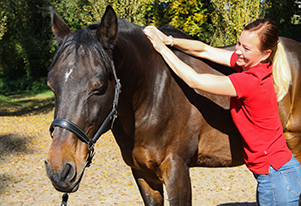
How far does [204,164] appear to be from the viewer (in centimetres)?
261

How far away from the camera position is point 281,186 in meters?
1.87

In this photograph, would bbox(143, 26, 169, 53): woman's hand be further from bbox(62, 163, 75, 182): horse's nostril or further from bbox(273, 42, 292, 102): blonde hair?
bbox(62, 163, 75, 182): horse's nostril

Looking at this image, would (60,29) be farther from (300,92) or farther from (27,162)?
(27,162)

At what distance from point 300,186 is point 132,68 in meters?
1.51

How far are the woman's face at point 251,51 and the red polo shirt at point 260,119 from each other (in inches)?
2.2

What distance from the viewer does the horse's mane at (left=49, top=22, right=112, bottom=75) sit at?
5.72ft

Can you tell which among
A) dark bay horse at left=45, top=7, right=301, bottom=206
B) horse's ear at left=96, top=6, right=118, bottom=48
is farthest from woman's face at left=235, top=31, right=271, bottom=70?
horse's ear at left=96, top=6, right=118, bottom=48

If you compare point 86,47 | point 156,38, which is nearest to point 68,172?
point 86,47

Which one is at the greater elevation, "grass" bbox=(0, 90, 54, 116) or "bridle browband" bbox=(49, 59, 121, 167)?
"bridle browband" bbox=(49, 59, 121, 167)

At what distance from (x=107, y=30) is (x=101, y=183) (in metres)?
4.79

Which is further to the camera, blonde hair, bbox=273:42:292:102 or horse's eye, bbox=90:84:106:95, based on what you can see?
blonde hair, bbox=273:42:292:102

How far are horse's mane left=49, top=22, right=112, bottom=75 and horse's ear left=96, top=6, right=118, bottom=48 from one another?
0.13ft

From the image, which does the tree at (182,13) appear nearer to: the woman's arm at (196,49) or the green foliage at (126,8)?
the green foliage at (126,8)

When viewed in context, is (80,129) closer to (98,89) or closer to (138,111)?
(98,89)
